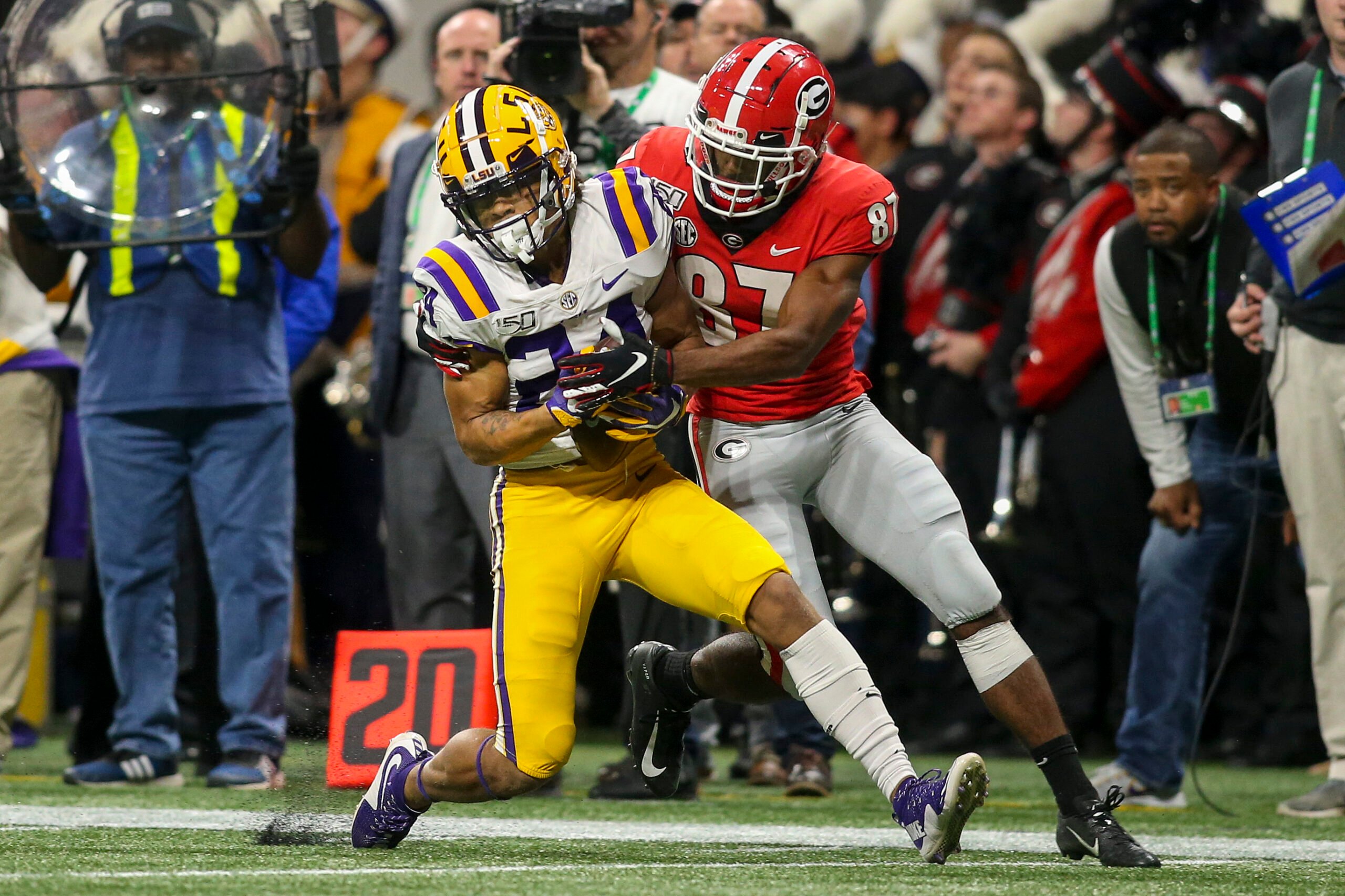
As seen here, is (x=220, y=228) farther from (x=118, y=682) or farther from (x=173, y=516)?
(x=118, y=682)

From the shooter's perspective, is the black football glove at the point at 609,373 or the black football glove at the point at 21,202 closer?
the black football glove at the point at 609,373

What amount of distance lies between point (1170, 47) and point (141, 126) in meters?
3.93

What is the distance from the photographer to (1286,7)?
855 cm

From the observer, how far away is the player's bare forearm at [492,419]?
3.62 meters

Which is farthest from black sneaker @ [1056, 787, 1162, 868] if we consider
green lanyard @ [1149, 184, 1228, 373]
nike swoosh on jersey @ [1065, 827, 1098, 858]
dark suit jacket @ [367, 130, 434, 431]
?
dark suit jacket @ [367, 130, 434, 431]

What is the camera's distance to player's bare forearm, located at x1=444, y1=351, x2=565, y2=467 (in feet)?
11.9

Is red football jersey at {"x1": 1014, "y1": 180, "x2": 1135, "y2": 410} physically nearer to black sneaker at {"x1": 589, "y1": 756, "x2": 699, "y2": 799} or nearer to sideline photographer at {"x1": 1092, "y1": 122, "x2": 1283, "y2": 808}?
sideline photographer at {"x1": 1092, "y1": 122, "x2": 1283, "y2": 808}

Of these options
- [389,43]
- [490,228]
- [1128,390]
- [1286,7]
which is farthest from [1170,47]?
[490,228]

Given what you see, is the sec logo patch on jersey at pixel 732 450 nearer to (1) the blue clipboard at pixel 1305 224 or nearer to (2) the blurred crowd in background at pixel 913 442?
(2) the blurred crowd in background at pixel 913 442

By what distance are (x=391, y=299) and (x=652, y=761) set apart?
1821 mm

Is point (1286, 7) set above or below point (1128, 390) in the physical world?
above

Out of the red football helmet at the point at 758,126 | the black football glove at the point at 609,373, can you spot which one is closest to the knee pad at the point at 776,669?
the black football glove at the point at 609,373

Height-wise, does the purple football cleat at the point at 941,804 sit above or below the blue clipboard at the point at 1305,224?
below

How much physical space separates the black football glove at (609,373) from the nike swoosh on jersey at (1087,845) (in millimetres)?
1194
